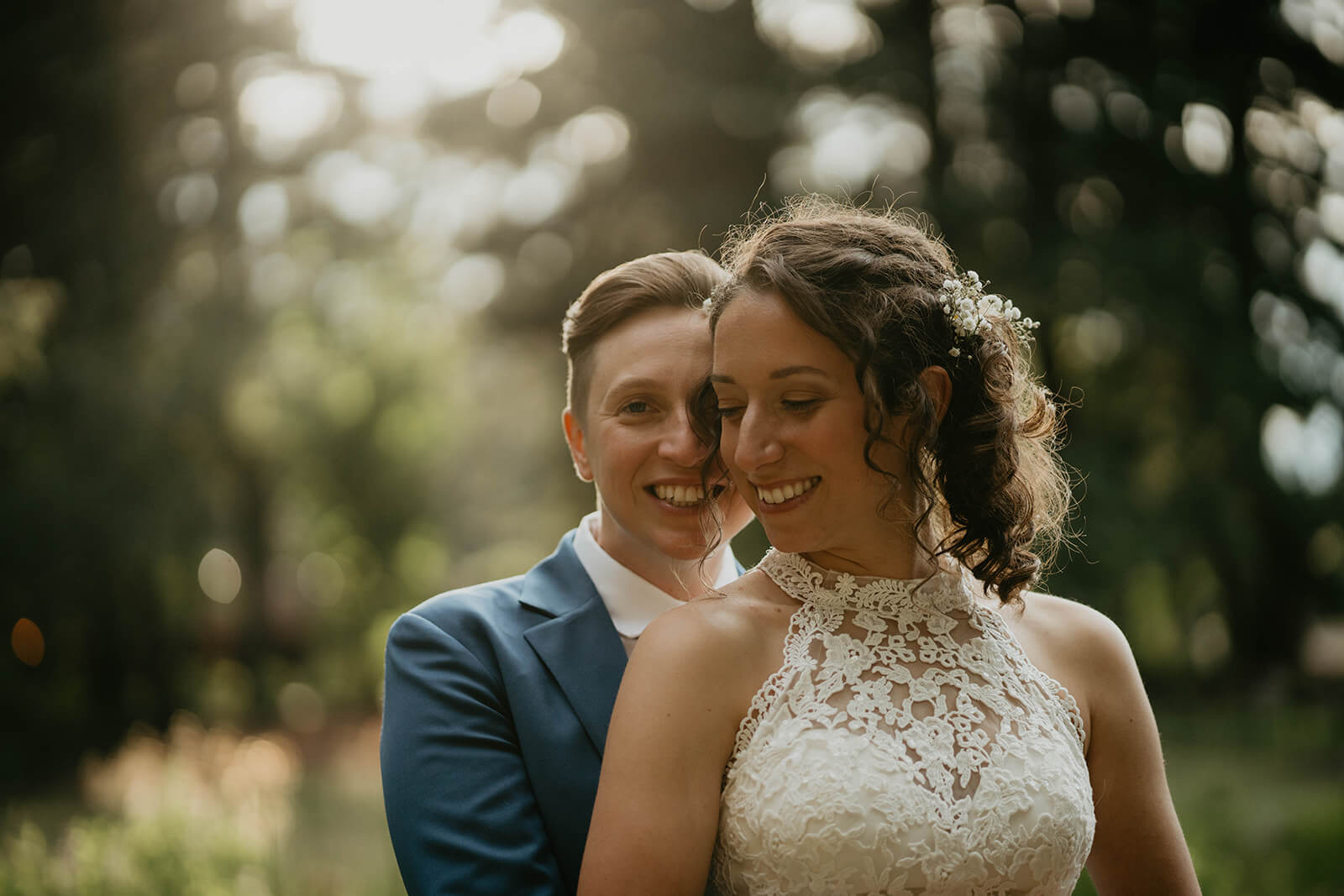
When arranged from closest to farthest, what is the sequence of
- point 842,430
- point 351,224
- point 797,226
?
point 842,430 < point 797,226 < point 351,224

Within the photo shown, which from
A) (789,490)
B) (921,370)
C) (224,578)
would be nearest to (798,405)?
(789,490)

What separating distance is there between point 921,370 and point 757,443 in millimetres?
398

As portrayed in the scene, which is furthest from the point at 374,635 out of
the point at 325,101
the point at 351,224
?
the point at 325,101

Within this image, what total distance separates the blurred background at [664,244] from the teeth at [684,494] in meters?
4.87

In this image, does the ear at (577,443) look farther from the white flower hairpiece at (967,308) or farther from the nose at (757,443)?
the white flower hairpiece at (967,308)

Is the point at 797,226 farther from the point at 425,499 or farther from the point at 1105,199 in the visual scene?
the point at 425,499

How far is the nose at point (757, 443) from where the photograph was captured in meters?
2.33

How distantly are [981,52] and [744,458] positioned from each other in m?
8.45

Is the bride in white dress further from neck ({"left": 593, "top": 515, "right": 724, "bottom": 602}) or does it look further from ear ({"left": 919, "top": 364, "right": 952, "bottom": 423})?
neck ({"left": 593, "top": 515, "right": 724, "bottom": 602})

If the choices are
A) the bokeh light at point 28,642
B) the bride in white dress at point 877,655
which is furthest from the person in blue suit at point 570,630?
the bokeh light at point 28,642

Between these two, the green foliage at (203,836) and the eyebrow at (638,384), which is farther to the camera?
the green foliage at (203,836)

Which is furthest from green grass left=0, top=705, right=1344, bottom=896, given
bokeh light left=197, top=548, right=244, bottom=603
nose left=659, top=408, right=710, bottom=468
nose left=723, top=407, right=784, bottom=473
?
bokeh light left=197, top=548, right=244, bottom=603

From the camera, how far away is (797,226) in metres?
2.51

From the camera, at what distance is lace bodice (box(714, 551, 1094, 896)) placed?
2201 millimetres
